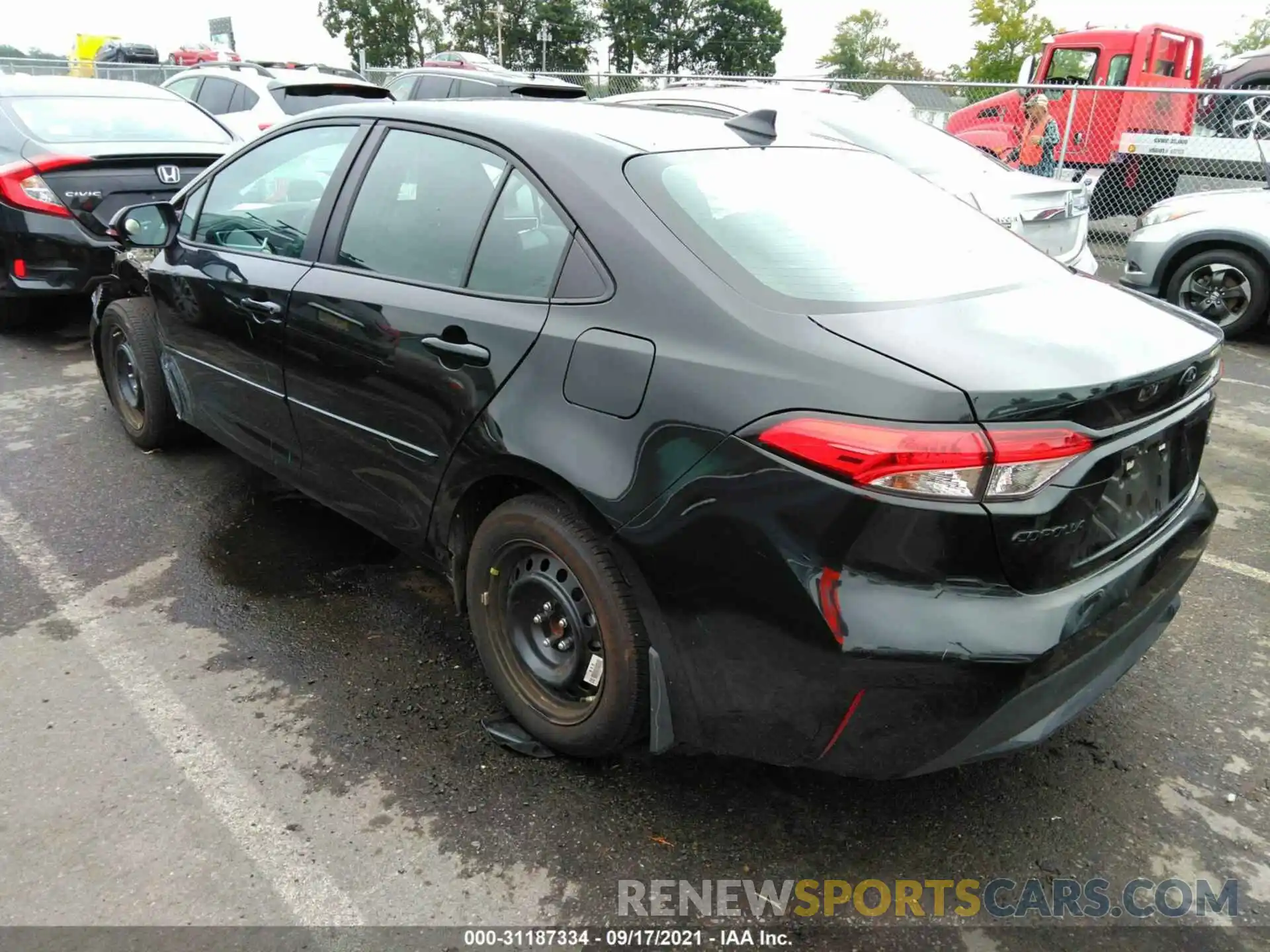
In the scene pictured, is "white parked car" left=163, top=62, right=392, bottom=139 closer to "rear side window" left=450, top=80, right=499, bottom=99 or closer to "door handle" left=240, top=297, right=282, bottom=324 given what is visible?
"rear side window" left=450, top=80, right=499, bottom=99

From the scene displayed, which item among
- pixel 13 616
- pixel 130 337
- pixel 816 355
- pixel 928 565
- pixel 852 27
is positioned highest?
pixel 852 27

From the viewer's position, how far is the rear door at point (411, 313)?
8.00 ft

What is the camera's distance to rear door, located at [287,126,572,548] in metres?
2.44

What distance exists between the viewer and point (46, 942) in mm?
1987

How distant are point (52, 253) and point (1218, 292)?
8563mm

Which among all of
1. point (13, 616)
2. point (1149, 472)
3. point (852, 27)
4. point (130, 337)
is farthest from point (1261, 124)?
point (852, 27)

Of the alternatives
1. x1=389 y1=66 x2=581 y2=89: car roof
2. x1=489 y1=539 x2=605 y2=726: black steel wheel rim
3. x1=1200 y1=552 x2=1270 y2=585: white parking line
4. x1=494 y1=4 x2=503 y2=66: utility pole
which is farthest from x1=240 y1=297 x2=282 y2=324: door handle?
x1=494 y1=4 x2=503 y2=66: utility pole

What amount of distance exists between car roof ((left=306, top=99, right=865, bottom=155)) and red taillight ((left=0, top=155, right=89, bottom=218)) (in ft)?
12.4

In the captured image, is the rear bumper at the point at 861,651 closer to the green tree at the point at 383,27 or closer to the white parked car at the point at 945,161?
the white parked car at the point at 945,161

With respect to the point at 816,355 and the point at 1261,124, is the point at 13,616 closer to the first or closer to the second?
the point at 816,355

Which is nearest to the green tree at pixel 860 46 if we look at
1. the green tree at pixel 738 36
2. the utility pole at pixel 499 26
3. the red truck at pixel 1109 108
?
the green tree at pixel 738 36

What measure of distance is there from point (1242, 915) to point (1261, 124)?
12.6 metres

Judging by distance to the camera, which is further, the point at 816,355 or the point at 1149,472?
the point at 1149,472

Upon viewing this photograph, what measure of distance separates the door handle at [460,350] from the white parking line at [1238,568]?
3.10 m
